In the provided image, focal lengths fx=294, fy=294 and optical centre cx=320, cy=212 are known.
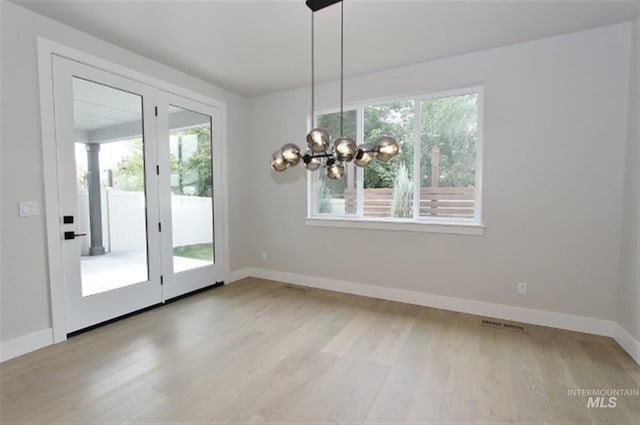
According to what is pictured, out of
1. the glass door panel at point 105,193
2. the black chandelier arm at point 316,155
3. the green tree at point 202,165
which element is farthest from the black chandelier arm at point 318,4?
the green tree at point 202,165

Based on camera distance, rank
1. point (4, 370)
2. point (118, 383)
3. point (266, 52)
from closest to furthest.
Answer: point (118, 383) < point (4, 370) < point (266, 52)

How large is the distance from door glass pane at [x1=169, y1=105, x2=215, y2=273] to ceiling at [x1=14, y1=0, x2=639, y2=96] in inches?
29.8

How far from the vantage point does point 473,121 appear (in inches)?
129

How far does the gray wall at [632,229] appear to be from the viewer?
243 cm

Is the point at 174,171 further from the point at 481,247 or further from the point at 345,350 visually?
the point at 481,247

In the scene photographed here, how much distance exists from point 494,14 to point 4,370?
4793 millimetres

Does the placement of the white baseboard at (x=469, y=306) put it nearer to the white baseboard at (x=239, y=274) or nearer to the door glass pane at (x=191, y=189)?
the white baseboard at (x=239, y=274)

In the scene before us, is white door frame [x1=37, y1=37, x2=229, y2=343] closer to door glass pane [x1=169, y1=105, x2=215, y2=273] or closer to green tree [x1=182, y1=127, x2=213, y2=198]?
door glass pane [x1=169, y1=105, x2=215, y2=273]

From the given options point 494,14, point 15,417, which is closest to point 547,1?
point 494,14

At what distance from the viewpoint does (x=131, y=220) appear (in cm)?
325

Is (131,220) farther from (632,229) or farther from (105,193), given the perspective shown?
(632,229)

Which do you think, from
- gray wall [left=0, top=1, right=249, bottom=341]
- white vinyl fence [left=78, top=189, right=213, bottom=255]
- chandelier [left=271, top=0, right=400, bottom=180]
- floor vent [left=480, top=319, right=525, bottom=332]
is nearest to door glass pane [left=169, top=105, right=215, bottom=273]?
white vinyl fence [left=78, top=189, right=213, bottom=255]

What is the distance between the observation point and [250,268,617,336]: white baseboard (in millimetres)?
2818

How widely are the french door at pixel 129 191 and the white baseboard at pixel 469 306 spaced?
1.60 m
